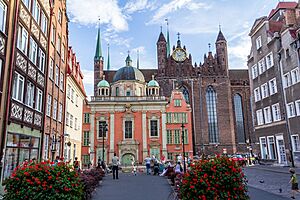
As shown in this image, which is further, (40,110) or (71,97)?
(71,97)

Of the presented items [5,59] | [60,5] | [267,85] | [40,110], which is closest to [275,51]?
[267,85]

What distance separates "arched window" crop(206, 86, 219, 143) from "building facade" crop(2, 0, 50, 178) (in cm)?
4471

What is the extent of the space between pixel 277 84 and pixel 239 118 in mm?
36025

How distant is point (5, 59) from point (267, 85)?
27749 millimetres

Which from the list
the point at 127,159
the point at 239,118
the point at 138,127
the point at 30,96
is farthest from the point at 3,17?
the point at 239,118

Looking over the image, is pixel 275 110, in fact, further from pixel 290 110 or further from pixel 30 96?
pixel 30 96

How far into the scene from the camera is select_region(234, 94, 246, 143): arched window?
61188mm

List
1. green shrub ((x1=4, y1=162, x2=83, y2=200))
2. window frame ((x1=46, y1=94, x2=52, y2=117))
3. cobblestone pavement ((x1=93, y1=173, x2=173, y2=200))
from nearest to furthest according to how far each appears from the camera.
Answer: green shrub ((x1=4, y1=162, x2=83, y2=200))
cobblestone pavement ((x1=93, y1=173, x2=173, y2=200))
window frame ((x1=46, y1=94, x2=52, y2=117))

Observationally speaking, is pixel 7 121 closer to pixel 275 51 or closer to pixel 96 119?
pixel 275 51

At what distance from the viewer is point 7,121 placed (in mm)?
12148

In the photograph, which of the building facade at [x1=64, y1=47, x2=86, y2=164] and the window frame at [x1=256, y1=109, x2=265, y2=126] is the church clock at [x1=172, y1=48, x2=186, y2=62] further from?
the building facade at [x1=64, y1=47, x2=86, y2=164]

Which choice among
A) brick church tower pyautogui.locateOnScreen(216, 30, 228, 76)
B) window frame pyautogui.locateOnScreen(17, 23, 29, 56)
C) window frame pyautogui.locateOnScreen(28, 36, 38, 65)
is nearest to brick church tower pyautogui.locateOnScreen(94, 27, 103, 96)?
brick church tower pyautogui.locateOnScreen(216, 30, 228, 76)

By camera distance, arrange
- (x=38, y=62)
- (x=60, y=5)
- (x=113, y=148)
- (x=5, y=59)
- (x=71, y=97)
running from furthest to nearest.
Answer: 1. (x=113, y=148)
2. (x=71, y=97)
3. (x=60, y=5)
4. (x=38, y=62)
5. (x=5, y=59)

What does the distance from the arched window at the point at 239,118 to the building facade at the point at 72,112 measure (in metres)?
42.0
